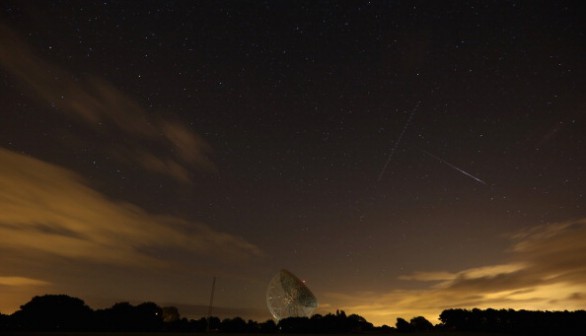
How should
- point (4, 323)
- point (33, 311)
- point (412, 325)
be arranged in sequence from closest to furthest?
point (4, 323) → point (33, 311) → point (412, 325)

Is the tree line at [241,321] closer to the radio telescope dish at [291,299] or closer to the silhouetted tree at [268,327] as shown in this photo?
the silhouetted tree at [268,327]

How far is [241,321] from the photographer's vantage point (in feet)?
239

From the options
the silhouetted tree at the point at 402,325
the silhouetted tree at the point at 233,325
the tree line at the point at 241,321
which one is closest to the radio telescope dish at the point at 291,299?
the tree line at the point at 241,321

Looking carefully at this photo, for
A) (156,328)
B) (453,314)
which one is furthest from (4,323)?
(453,314)

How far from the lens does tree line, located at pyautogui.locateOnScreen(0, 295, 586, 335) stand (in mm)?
60750

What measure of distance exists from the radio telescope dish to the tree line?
3806mm

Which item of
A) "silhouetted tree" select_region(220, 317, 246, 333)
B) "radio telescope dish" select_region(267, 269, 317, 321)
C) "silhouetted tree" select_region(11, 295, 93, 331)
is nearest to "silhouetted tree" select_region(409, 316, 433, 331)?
"radio telescope dish" select_region(267, 269, 317, 321)

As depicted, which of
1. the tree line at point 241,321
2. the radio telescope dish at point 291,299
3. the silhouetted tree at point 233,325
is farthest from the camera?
the radio telescope dish at point 291,299

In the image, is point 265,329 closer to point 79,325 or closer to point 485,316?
point 79,325

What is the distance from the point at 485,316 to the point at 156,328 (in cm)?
5442

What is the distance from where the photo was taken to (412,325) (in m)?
75.8

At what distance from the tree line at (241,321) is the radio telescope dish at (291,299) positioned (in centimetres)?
381

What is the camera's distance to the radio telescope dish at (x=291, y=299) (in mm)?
74625

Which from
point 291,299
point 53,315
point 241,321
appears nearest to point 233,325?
point 241,321
